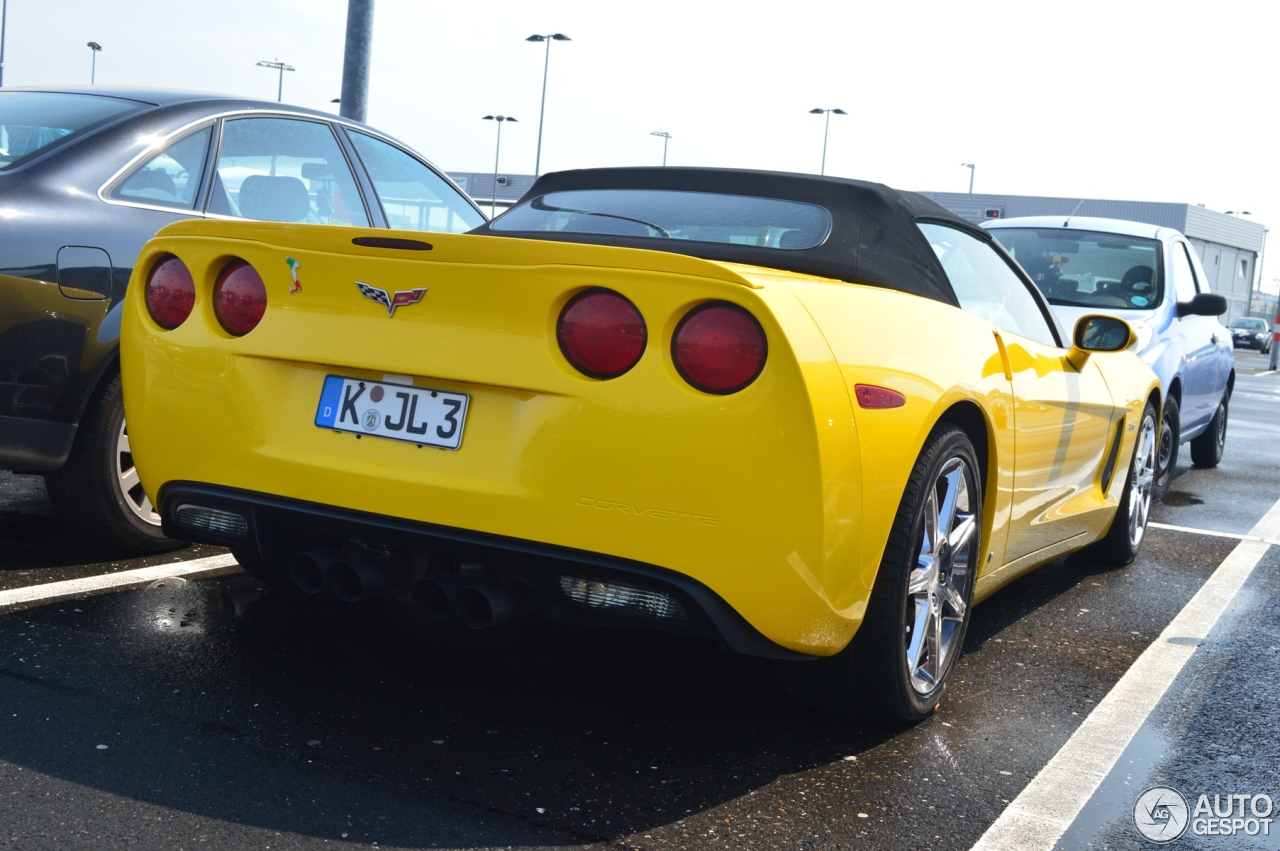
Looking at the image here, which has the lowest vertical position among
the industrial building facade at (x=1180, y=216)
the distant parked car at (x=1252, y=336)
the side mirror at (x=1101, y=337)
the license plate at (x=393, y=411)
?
the license plate at (x=393, y=411)

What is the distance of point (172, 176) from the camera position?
4.58 m

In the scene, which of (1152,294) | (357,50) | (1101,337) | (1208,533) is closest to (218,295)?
(1101,337)

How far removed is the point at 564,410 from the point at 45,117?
280cm

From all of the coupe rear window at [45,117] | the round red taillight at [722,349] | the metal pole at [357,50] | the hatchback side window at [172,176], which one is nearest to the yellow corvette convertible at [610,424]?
the round red taillight at [722,349]

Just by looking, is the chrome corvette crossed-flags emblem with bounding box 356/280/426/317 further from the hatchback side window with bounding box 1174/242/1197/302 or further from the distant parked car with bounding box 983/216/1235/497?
the hatchback side window with bounding box 1174/242/1197/302

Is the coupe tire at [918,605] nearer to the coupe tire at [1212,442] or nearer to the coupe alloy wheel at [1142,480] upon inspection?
the coupe alloy wheel at [1142,480]

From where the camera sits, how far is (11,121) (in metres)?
4.61

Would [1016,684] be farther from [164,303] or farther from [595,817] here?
[164,303]

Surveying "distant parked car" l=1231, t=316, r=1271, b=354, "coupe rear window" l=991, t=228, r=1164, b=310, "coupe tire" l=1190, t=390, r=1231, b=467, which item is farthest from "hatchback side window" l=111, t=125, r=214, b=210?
"distant parked car" l=1231, t=316, r=1271, b=354

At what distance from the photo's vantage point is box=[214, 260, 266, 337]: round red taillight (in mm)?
3158

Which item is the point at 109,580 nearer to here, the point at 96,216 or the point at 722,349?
the point at 96,216

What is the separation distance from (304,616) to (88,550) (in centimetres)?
111

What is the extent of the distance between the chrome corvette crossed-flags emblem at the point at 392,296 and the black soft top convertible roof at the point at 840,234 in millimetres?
683

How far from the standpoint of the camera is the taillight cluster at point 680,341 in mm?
2691
